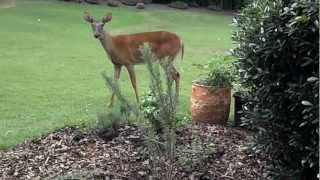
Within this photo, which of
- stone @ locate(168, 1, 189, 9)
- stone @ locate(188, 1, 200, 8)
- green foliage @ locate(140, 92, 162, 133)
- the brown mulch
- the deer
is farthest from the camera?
stone @ locate(188, 1, 200, 8)

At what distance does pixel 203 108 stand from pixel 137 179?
227 cm

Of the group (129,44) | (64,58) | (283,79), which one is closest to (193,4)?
(64,58)

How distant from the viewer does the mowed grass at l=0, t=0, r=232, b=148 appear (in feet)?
26.3

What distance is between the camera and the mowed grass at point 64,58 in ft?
26.3

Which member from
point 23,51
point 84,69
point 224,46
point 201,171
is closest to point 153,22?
point 224,46

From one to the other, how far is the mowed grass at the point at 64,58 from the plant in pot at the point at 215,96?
40.0 inches

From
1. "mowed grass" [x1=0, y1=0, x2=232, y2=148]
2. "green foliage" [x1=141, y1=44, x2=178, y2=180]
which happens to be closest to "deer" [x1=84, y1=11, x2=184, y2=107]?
"mowed grass" [x1=0, y1=0, x2=232, y2=148]

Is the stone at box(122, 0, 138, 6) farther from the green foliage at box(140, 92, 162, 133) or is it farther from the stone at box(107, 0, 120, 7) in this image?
the green foliage at box(140, 92, 162, 133)

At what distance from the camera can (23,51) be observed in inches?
543

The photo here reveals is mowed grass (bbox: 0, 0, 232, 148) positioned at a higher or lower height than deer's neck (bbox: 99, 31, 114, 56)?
lower

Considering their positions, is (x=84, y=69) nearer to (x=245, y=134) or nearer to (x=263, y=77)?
(x=245, y=134)

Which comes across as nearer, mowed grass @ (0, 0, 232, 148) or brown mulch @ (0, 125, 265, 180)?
brown mulch @ (0, 125, 265, 180)

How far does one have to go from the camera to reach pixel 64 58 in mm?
12984

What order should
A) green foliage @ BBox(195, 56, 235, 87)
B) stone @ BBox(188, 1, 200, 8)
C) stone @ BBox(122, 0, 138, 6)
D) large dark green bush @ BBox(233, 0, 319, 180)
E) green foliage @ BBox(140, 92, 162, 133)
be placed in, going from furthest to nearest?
stone @ BBox(188, 1, 200, 8), stone @ BBox(122, 0, 138, 6), green foliage @ BBox(195, 56, 235, 87), green foliage @ BBox(140, 92, 162, 133), large dark green bush @ BBox(233, 0, 319, 180)
